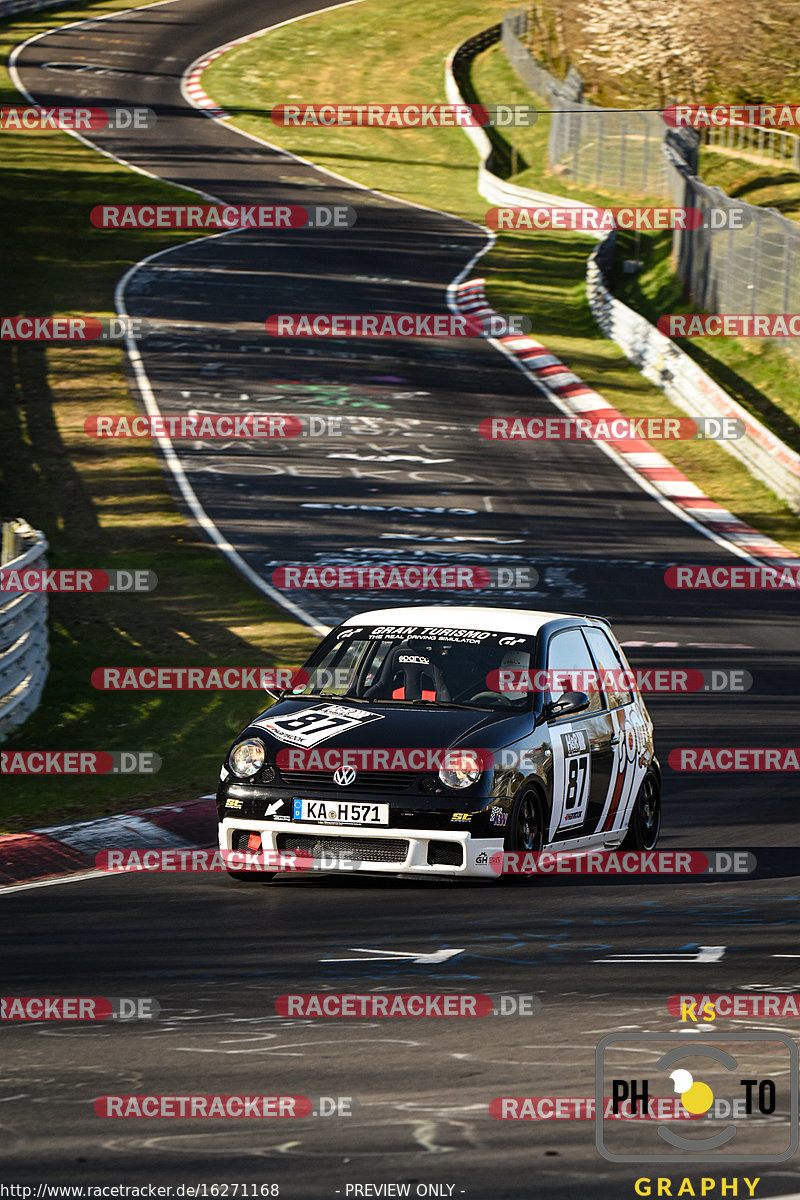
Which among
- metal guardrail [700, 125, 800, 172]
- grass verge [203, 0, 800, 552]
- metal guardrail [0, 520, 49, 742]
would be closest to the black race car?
metal guardrail [0, 520, 49, 742]

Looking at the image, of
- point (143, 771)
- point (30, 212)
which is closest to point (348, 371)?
point (30, 212)

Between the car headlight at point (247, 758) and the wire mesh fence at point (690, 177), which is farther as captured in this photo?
the wire mesh fence at point (690, 177)

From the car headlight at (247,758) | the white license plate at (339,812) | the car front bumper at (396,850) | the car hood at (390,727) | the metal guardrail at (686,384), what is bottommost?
the metal guardrail at (686,384)

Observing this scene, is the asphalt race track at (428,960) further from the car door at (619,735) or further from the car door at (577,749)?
the car door at (619,735)

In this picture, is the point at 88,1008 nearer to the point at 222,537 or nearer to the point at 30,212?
the point at 222,537

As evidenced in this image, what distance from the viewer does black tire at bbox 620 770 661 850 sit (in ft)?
36.6

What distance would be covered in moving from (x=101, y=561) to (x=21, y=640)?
21.7 ft

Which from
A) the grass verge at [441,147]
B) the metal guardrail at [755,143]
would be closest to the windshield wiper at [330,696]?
the grass verge at [441,147]

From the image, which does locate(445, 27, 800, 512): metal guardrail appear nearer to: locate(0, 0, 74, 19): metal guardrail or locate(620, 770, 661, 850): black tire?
locate(620, 770, 661, 850): black tire

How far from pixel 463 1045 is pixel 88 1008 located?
153 cm

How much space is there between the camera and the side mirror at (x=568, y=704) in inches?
411

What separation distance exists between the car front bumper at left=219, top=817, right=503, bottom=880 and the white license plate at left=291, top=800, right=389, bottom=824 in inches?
1.3

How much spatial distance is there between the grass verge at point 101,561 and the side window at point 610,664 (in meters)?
3.08

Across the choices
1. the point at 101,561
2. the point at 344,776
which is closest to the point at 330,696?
Answer: the point at 344,776
